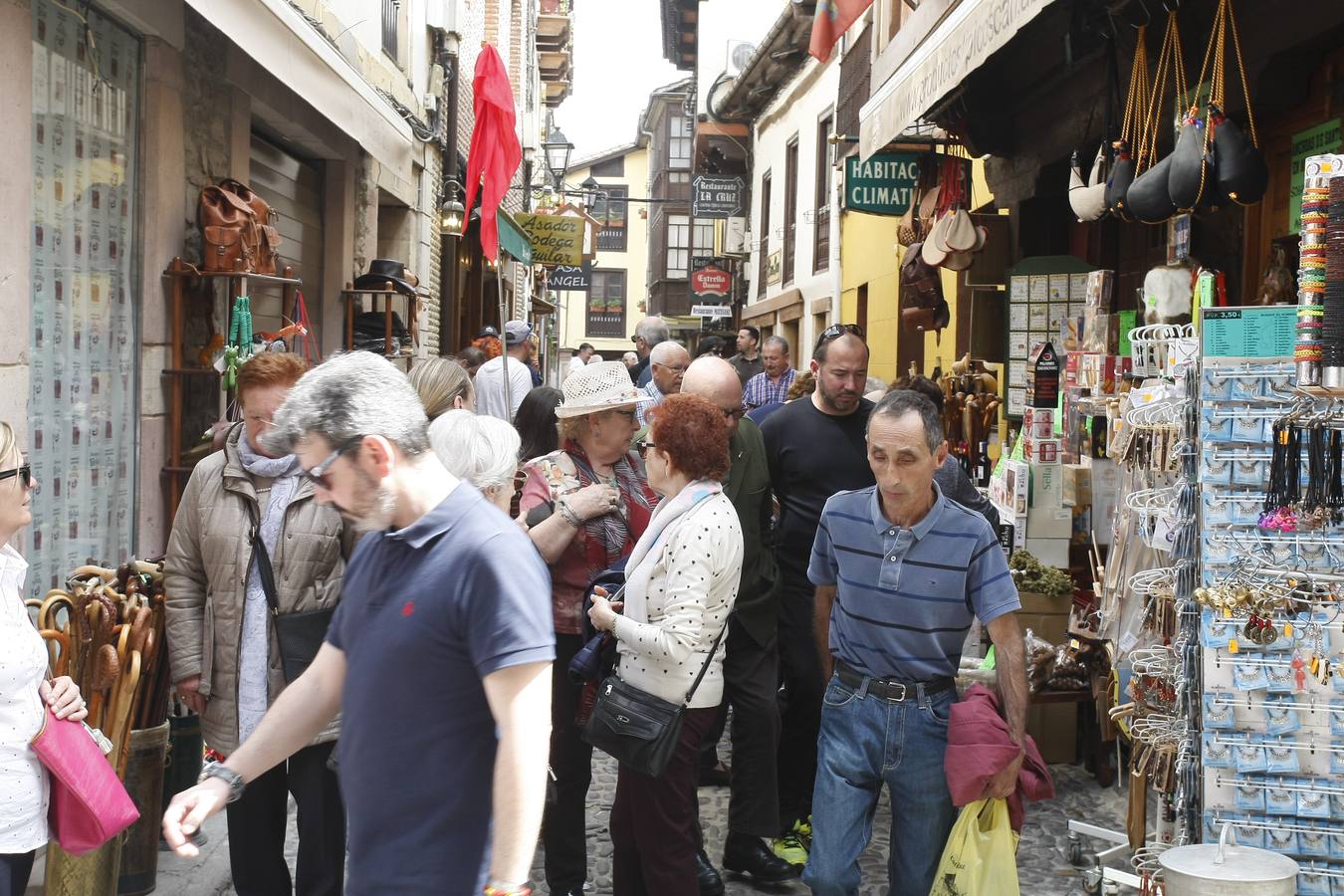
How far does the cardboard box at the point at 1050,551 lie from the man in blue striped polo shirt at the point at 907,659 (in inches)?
126

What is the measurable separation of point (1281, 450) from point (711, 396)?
2.35 m

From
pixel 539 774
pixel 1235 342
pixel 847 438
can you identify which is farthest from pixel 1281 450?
pixel 539 774

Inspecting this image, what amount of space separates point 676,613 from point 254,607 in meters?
1.25

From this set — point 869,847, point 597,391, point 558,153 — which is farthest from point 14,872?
point 558,153

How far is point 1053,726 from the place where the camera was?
254 inches

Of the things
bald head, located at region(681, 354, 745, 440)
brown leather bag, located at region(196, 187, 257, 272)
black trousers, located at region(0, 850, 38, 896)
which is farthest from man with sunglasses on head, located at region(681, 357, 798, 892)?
brown leather bag, located at region(196, 187, 257, 272)

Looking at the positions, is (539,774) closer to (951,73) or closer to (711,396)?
(711,396)

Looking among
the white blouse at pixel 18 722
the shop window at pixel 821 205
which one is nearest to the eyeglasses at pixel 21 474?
the white blouse at pixel 18 722

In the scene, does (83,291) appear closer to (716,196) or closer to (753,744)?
(753,744)

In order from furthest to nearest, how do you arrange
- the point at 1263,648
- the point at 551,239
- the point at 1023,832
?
the point at 551,239
the point at 1023,832
the point at 1263,648

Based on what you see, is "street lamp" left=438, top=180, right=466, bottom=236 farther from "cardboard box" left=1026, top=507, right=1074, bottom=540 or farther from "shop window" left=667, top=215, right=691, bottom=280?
"shop window" left=667, top=215, right=691, bottom=280

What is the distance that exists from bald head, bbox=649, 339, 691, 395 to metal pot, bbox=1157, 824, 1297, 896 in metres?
4.56

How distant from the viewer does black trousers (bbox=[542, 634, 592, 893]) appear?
4.57 meters

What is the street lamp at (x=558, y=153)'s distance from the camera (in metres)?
24.8
